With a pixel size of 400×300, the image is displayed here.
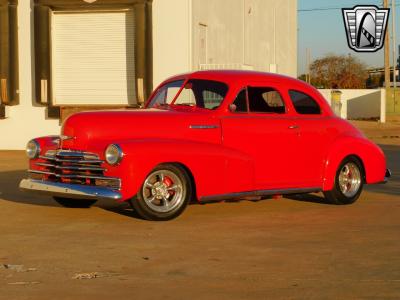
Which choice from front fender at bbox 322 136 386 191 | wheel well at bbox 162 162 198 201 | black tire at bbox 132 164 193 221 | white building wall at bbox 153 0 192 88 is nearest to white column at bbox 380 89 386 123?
white building wall at bbox 153 0 192 88

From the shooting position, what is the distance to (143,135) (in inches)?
365

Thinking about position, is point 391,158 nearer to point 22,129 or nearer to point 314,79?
point 22,129

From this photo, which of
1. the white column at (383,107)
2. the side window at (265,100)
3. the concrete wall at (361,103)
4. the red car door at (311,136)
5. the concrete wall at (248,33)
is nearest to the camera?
the side window at (265,100)

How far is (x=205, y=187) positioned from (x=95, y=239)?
1.73m

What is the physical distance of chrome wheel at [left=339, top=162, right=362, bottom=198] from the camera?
10.9 meters

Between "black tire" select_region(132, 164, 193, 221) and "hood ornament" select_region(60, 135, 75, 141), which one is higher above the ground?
"hood ornament" select_region(60, 135, 75, 141)

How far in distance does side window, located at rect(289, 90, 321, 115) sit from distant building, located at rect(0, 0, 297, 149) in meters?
10.2

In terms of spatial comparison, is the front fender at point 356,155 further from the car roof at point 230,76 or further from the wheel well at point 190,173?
the wheel well at point 190,173

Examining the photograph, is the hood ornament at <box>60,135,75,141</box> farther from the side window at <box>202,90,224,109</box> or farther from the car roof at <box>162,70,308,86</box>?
the car roof at <box>162,70,308,86</box>

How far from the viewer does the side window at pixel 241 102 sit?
10.1 m

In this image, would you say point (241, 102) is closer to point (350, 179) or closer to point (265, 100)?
point (265, 100)

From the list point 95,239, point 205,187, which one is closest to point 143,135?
point 205,187

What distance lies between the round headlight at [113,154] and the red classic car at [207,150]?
0.01m

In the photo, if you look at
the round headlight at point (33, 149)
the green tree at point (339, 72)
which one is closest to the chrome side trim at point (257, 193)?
the round headlight at point (33, 149)
